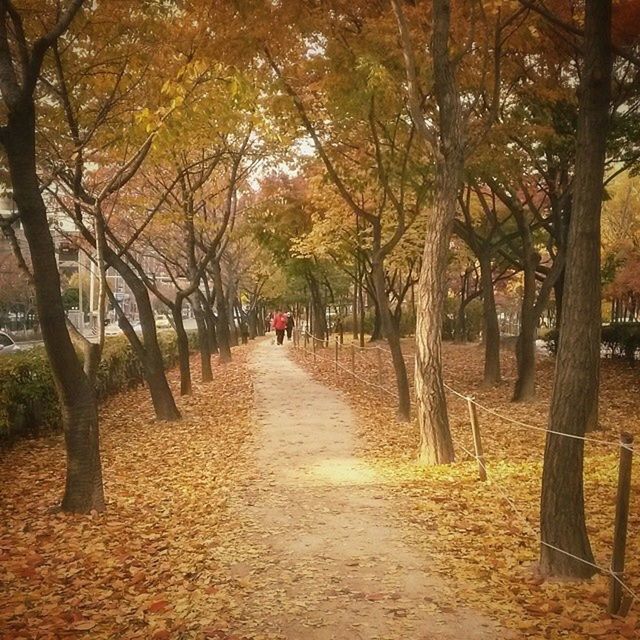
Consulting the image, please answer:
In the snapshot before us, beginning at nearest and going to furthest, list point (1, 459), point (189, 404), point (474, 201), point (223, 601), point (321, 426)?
point (223, 601) < point (1, 459) < point (321, 426) < point (189, 404) < point (474, 201)

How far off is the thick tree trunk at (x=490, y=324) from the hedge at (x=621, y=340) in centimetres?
337

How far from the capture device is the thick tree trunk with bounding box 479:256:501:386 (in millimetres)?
16188

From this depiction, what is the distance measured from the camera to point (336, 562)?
5652 millimetres

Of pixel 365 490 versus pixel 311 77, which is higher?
pixel 311 77

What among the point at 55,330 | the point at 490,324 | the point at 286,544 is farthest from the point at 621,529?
the point at 490,324

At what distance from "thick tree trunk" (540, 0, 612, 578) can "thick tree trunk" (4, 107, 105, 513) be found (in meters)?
4.83

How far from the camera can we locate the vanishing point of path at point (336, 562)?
14.7ft

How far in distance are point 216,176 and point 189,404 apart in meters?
7.91

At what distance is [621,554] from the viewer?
4.46 meters

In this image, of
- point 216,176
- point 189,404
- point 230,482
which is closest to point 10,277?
point 216,176

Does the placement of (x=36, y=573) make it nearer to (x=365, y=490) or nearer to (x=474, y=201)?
(x=365, y=490)

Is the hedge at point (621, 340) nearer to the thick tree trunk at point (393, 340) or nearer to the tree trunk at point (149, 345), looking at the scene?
the thick tree trunk at point (393, 340)

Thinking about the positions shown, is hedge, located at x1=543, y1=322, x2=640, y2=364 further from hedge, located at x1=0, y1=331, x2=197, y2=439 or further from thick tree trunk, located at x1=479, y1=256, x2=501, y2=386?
hedge, located at x1=0, y1=331, x2=197, y2=439

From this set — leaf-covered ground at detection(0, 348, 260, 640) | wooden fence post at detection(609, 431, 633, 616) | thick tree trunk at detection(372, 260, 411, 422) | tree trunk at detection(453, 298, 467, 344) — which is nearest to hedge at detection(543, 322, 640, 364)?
thick tree trunk at detection(372, 260, 411, 422)
